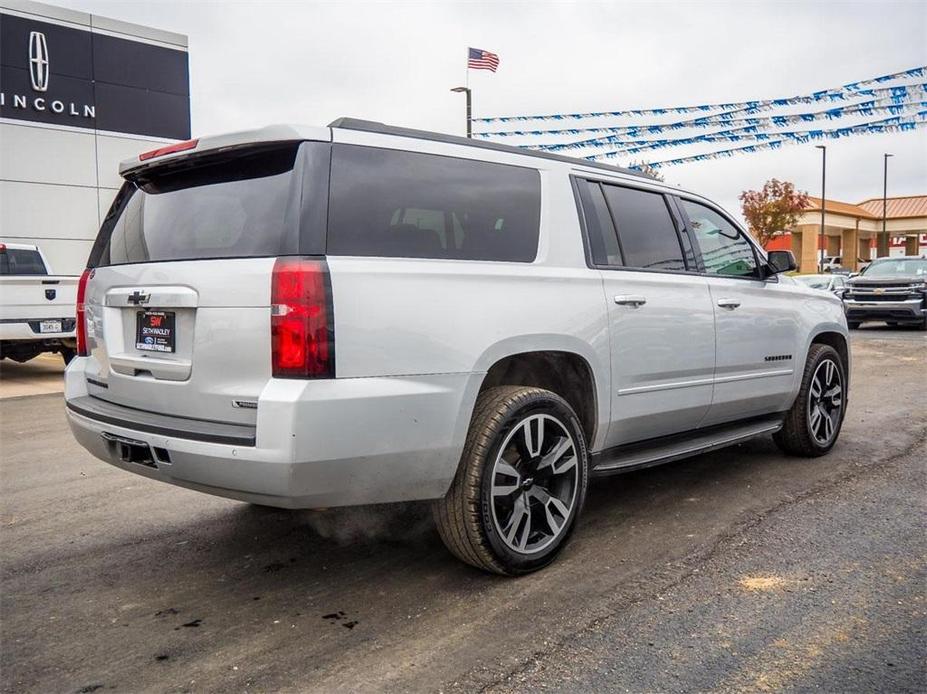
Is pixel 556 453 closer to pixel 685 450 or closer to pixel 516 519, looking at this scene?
pixel 516 519

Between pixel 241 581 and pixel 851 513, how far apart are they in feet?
10.6

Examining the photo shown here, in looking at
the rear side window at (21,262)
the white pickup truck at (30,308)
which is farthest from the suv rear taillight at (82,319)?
the rear side window at (21,262)

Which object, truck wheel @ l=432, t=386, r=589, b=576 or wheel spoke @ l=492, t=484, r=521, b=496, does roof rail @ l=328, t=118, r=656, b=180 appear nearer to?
truck wheel @ l=432, t=386, r=589, b=576

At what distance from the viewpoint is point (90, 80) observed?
19.1 m

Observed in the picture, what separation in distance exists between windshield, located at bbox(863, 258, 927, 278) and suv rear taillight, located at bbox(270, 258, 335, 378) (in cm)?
1919

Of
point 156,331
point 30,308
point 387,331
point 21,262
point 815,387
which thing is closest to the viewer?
point 387,331

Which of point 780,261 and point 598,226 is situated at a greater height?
point 598,226

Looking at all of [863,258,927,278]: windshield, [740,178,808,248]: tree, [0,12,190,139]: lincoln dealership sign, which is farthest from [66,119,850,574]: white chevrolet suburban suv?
[740,178,808,248]: tree

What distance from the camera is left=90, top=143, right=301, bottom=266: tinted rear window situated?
3123 millimetres

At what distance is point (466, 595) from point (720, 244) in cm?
296

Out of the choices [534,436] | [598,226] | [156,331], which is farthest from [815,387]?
[156,331]

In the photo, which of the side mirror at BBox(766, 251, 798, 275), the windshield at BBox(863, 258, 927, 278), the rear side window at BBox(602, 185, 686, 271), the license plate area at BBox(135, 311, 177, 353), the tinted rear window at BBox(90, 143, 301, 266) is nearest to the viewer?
the tinted rear window at BBox(90, 143, 301, 266)

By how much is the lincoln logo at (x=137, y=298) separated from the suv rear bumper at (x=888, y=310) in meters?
17.3

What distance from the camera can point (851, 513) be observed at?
445cm
